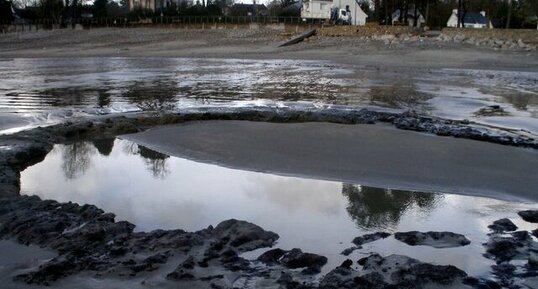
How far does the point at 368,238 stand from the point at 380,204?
47.6 inches

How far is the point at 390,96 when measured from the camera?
51.7 feet

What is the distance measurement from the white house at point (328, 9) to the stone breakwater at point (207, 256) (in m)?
71.1

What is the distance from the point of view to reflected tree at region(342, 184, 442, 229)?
6.05 meters

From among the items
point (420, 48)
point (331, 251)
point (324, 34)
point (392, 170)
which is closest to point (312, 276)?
point (331, 251)

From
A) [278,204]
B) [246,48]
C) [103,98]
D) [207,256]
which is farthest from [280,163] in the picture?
[246,48]

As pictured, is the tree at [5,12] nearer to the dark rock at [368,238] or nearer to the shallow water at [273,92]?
the shallow water at [273,92]

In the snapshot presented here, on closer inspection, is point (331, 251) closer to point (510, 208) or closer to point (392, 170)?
point (510, 208)

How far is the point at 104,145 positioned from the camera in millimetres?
9875

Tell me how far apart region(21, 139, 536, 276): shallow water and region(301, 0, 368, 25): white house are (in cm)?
6883

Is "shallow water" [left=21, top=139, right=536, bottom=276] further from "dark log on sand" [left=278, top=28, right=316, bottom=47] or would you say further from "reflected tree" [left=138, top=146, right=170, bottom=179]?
"dark log on sand" [left=278, top=28, right=316, bottom=47]

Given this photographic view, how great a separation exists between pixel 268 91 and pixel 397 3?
49423mm

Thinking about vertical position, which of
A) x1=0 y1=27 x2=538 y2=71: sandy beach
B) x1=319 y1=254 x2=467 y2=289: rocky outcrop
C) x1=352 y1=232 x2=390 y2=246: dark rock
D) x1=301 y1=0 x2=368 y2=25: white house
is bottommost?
x1=352 y1=232 x2=390 y2=246: dark rock

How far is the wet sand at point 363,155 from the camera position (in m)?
7.36

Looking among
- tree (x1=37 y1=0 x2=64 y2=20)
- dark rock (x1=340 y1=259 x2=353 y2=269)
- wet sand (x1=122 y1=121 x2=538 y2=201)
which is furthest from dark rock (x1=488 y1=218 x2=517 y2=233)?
tree (x1=37 y1=0 x2=64 y2=20)
